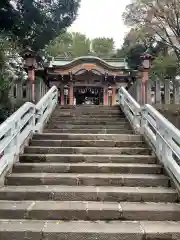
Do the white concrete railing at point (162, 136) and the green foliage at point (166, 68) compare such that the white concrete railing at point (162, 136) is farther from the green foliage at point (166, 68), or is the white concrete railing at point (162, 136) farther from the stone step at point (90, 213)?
the green foliage at point (166, 68)

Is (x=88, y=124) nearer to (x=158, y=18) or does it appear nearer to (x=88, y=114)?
(x=88, y=114)

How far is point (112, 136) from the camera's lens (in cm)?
650

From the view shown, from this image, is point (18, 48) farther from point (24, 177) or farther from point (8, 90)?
point (24, 177)

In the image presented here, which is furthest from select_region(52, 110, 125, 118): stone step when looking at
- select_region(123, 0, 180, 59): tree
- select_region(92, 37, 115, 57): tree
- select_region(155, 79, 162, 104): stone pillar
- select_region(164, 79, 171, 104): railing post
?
select_region(92, 37, 115, 57): tree

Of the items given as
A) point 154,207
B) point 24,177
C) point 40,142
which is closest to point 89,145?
point 40,142

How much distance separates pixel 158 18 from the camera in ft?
69.8

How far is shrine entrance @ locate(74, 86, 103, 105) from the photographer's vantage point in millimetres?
19614

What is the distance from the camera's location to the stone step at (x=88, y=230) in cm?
326

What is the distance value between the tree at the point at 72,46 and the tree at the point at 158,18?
1099cm

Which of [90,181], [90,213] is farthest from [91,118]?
[90,213]

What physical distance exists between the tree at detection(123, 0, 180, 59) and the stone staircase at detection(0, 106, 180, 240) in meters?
16.5

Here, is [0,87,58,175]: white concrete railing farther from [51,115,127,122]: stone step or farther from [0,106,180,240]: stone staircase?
[51,115,127,122]: stone step

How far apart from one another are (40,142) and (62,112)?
3234mm

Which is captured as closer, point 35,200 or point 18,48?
point 35,200
